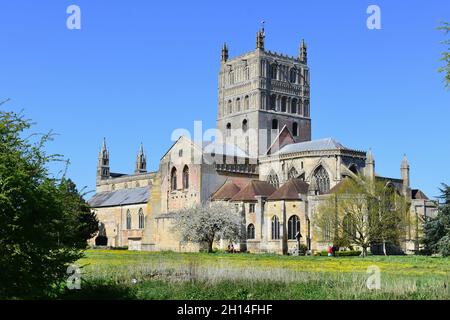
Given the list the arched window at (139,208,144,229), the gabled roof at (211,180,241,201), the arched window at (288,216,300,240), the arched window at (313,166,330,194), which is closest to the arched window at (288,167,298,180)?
the arched window at (313,166,330,194)

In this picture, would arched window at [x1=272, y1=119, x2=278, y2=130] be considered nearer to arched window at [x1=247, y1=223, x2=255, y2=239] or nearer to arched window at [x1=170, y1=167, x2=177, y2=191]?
arched window at [x1=170, y1=167, x2=177, y2=191]

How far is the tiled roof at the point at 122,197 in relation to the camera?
4336 inches

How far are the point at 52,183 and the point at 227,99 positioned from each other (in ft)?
287

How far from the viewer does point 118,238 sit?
111m

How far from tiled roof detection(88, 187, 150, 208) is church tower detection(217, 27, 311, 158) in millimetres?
16581

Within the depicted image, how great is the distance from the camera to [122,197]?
11688cm

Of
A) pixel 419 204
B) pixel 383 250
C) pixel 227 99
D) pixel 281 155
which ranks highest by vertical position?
pixel 227 99

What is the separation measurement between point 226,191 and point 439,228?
29.0 metres

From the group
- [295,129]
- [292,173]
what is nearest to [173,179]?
[292,173]

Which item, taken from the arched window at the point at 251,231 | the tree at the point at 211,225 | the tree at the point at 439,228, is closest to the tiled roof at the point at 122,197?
the tree at the point at 211,225

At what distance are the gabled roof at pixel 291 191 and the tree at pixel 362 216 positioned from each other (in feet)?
15.1
